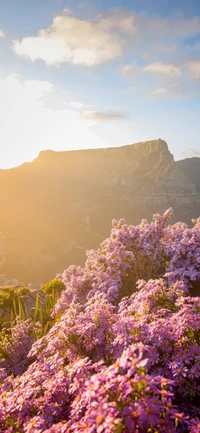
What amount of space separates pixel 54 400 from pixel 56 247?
5445 inches

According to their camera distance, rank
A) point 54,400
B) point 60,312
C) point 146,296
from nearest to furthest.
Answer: point 54,400, point 146,296, point 60,312

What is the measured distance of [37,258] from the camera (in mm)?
131125

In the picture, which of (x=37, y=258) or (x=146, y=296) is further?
(x=37, y=258)

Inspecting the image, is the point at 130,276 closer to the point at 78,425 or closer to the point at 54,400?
the point at 54,400

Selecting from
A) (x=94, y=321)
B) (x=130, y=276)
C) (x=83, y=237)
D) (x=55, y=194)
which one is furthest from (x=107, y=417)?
(x=55, y=194)

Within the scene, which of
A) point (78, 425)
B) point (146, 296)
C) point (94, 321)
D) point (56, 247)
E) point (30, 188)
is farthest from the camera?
point (30, 188)

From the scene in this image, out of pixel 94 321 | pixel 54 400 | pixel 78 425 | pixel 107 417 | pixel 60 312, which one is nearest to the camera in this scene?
pixel 107 417

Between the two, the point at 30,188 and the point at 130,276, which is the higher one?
the point at 30,188

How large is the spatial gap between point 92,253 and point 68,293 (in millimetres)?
1398

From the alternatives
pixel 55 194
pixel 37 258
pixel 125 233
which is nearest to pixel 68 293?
pixel 125 233

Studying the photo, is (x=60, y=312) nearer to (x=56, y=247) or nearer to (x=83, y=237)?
(x=56, y=247)

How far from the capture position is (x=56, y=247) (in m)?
140

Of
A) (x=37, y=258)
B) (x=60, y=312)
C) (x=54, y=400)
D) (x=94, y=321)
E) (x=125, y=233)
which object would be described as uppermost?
(x=125, y=233)

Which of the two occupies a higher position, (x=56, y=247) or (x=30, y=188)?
(x=30, y=188)
